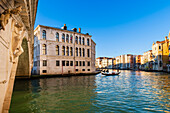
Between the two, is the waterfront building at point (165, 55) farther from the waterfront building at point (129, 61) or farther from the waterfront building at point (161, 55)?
the waterfront building at point (129, 61)

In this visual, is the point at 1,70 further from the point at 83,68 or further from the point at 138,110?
the point at 83,68

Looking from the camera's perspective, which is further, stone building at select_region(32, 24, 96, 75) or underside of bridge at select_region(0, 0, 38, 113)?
stone building at select_region(32, 24, 96, 75)

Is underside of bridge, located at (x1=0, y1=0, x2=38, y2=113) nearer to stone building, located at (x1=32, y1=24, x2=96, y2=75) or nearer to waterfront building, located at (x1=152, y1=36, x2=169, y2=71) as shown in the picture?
stone building, located at (x1=32, y1=24, x2=96, y2=75)

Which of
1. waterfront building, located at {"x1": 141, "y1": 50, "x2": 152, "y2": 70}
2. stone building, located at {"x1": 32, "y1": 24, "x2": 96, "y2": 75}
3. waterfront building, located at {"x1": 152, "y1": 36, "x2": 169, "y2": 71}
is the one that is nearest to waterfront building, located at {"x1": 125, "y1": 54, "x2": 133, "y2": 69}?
waterfront building, located at {"x1": 141, "y1": 50, "x2": 152, "y2": 70}

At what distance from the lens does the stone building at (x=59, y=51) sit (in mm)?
26109

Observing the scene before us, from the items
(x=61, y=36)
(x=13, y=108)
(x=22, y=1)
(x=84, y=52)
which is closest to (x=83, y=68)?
(x=84, y=52)

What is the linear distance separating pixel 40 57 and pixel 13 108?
787 inches

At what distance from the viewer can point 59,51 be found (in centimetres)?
2827

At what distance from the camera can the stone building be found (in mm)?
26109

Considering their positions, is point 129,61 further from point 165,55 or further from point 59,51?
point 59,51

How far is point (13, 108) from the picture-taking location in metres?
6.58

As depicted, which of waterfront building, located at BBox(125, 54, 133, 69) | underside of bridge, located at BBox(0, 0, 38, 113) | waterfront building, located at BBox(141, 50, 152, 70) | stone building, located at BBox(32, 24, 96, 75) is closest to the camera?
underside of bridge, located at BBox(0, 0, 38, 113)

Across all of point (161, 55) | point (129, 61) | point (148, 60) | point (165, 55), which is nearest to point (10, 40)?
point (165, 55)

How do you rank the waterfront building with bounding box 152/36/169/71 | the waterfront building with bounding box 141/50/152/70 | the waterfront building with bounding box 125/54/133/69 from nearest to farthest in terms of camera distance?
the waterfront building with bounding box 152/36/169/71, the waterfront building with bounding box 141/50/152/70, the waterfront building with bounding box 125/54/133/69
